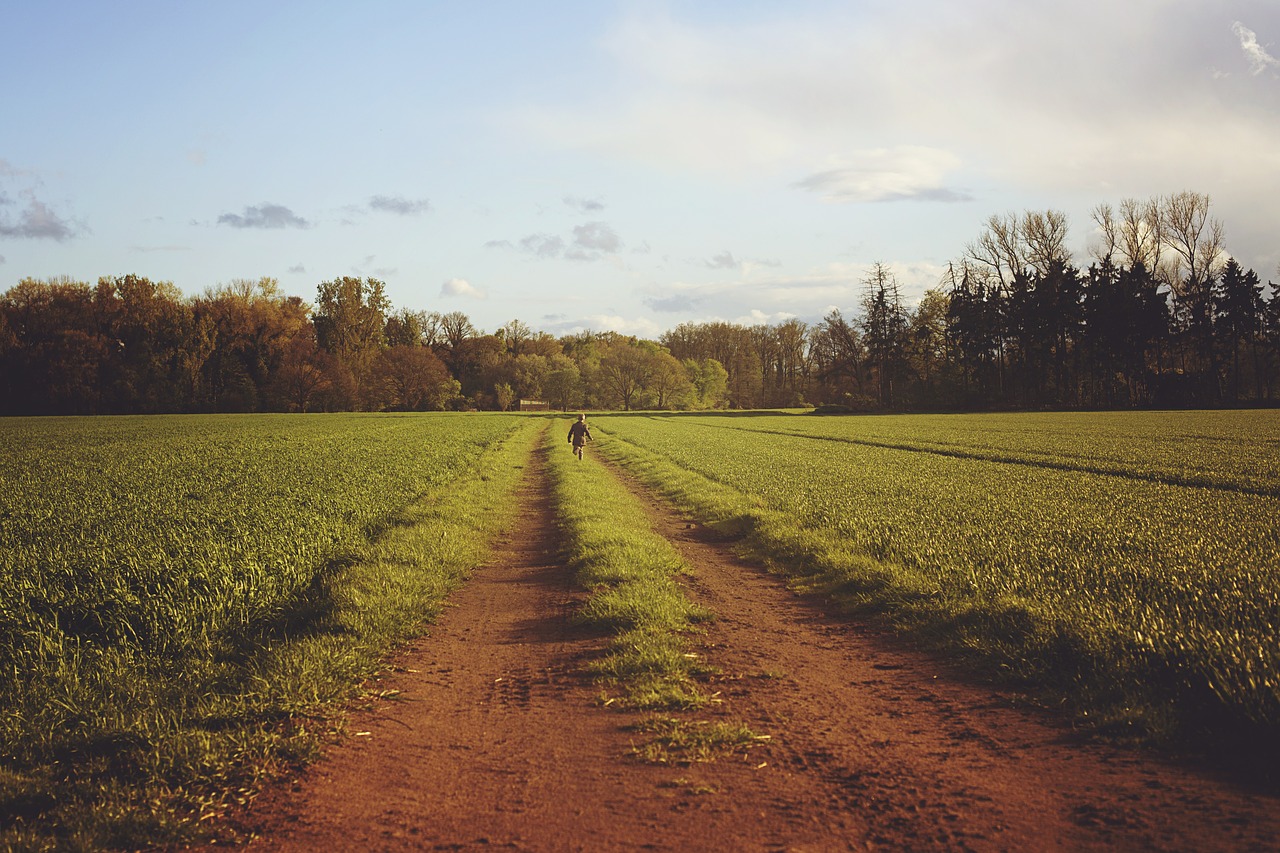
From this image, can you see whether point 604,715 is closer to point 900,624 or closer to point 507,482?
point 900,624

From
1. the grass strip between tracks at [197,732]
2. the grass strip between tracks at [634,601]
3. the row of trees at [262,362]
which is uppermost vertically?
the row of trees at [262,362]

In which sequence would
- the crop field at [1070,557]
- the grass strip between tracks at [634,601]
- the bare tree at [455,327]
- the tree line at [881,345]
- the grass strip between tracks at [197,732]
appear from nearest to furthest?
the grass strip between tracks at [197,732], the crop field at [1070,557], the grass strip between tracks at [634,601], the tree line at [881,345], the bare tree at [455,327]

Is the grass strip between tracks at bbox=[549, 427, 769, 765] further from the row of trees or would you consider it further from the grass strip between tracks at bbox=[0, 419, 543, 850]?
the row of trees

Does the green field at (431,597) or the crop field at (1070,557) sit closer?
the green field at (431,597)

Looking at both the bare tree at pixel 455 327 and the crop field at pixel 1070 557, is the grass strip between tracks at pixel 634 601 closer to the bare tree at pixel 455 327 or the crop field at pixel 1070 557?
the crop field at pixel 1070 557

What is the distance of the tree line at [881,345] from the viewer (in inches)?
2953

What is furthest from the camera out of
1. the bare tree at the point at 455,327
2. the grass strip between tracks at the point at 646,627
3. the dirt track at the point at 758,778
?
the bare tree at the point at 455,327

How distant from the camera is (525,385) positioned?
120688 mm

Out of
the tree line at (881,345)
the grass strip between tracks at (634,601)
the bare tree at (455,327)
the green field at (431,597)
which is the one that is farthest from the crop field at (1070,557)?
the bare tree at (455,327)

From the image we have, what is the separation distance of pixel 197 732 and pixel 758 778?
12.0 feet

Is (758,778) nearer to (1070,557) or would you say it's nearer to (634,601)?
(634,601)

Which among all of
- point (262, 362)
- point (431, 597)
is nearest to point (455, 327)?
point (262, 362)

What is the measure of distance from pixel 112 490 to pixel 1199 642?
19670 millimetres

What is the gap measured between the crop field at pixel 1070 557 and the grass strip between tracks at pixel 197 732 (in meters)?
5.56
